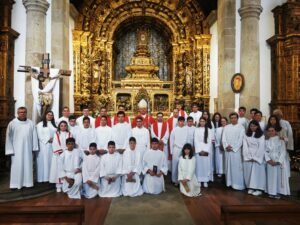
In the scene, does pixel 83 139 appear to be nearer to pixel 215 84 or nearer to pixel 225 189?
pixel 225 189

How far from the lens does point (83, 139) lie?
6656 mm

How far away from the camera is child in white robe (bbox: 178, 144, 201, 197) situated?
5926mm

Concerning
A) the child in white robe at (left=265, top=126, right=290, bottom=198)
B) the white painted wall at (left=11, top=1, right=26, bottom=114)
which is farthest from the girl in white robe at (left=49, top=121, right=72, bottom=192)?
the child in white robe at (left=265, top=126, right=290, bottom=198)

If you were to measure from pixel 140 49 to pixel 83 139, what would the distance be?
357 inches

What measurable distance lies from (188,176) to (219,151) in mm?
1491

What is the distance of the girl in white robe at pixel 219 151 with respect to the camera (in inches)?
275

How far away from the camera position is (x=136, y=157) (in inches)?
241

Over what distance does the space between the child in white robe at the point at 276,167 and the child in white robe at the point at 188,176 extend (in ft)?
4.79

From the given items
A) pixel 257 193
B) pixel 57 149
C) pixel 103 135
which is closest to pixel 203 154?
pixel 257 193

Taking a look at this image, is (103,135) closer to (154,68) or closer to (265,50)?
(265,50)


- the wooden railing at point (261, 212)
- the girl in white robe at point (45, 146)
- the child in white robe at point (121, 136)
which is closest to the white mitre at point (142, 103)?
the child in white robe at point (121, 136)

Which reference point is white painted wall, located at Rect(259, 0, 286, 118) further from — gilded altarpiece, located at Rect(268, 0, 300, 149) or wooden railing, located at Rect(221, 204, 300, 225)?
wooden railing, located at Rect(221, 204, 300, 225)

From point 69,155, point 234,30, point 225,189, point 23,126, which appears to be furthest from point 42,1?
point 225,189

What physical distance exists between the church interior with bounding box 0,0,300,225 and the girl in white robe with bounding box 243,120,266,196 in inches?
12.1
